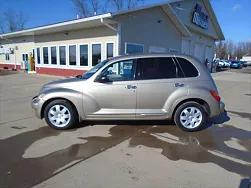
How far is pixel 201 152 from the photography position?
11.8 ft

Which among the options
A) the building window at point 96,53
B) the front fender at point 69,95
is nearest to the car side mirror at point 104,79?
the front fender at point 69,95

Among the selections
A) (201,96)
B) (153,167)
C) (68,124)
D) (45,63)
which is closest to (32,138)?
(68,124)

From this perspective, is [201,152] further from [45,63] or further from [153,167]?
[45,63]

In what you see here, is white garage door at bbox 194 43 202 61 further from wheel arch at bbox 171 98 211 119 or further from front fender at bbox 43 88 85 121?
front fender at bbox 43 88 85 121

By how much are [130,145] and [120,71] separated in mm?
1738

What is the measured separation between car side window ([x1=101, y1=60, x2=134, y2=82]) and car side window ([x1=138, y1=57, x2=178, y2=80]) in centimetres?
26

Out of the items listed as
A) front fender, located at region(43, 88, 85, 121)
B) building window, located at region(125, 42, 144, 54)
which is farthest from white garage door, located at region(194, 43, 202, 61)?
front fender, located at region(43, 88, 85, 121)

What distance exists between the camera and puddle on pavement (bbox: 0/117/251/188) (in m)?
2.87

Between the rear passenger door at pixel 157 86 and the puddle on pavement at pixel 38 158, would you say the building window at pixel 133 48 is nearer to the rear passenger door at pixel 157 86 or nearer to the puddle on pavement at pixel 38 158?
the rear passenger door at pixel 157 86

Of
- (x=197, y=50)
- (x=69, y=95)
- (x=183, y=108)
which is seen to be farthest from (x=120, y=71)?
(x=197, y=50)

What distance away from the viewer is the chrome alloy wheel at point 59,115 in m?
4.48

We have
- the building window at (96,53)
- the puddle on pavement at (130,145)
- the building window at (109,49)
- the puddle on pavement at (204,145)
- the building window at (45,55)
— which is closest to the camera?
the puddle on pavement at (130,145)

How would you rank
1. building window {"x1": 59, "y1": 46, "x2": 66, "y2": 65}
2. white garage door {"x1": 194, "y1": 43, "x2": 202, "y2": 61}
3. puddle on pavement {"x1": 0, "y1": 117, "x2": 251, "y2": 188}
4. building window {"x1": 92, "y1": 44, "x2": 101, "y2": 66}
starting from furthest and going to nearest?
white garage door {"x1": 194, "y1": 43, "x2": 202, "y2": 61}
building window {"x1": 59, "y1": 46, "x2": 66, "y2": 65}
building window {"x1": 92, "y1": 44, "x2": 101, "y2": 66}
puddle on pavement {"x1": 0, "y1": 117, "x2": 251, "y2": 188}

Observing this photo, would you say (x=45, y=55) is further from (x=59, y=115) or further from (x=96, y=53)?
(x=59, y=115)
